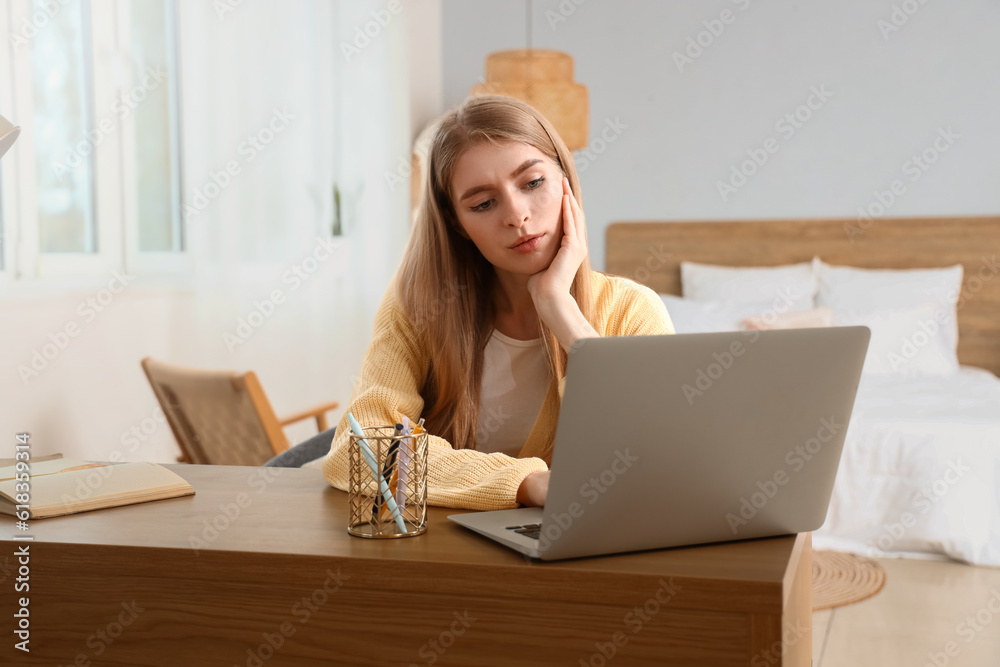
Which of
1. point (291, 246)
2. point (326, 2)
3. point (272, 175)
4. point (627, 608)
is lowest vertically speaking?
point (627, 608)

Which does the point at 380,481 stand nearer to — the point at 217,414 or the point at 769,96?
the point at 217,414

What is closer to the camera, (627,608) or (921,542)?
(627,608)

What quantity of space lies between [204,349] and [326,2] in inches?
63.2

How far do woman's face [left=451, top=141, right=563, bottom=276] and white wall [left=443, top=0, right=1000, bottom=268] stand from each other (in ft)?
10.1

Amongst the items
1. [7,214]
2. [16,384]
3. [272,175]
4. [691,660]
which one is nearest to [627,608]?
[691,660]

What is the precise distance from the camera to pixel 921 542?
2.66 metres

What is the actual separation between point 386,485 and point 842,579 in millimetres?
1979

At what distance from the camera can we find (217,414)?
2137mm

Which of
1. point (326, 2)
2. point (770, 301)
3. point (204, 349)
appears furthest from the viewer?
point (770, 301)

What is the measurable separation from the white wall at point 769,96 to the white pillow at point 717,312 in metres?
0.55

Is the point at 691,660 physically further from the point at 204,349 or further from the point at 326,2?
the point at 326,2

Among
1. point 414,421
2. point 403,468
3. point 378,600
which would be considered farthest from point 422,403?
point 378,600

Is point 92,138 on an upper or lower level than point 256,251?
upper

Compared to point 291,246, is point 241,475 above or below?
below
